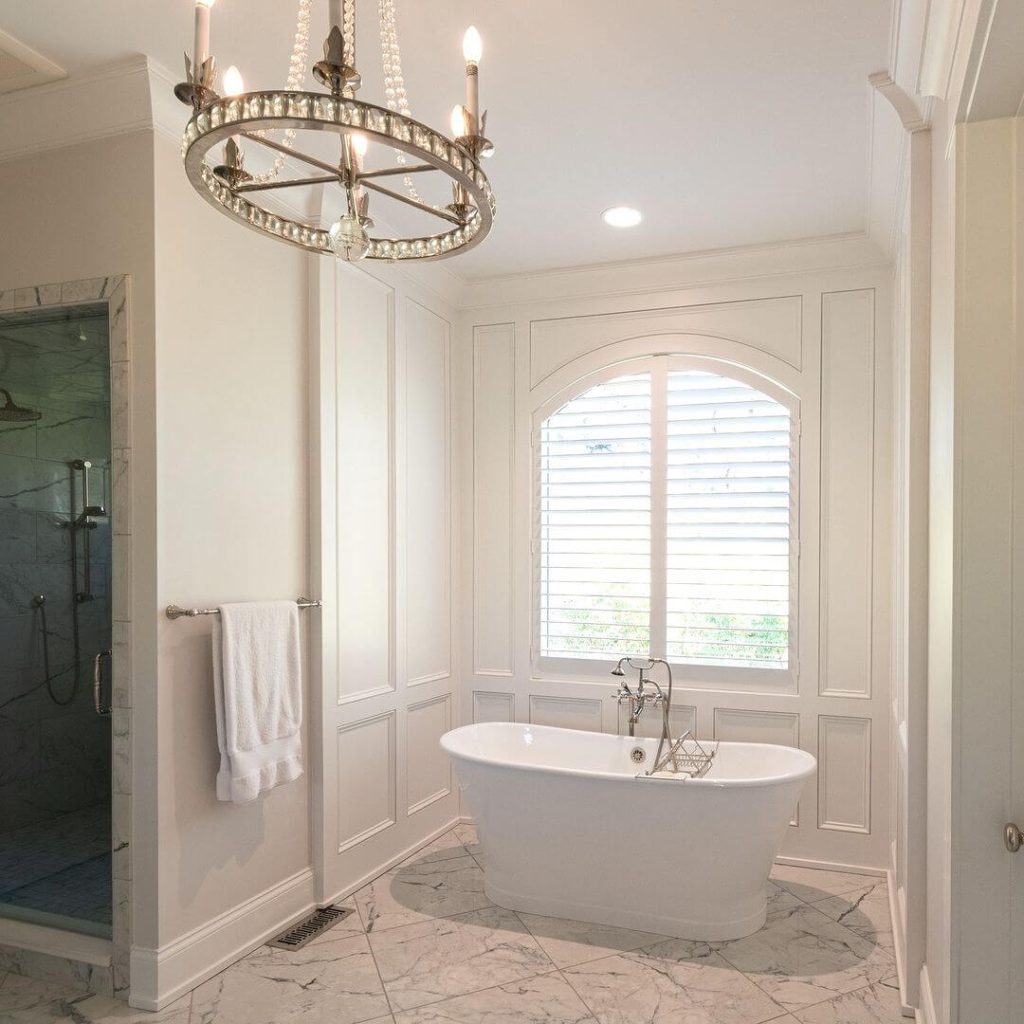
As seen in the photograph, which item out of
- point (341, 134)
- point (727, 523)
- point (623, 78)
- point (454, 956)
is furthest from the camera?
point (727, 523)

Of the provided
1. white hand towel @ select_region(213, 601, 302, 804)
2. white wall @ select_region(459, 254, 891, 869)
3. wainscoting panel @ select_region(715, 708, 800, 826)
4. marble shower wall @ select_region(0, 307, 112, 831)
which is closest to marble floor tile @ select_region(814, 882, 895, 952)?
white wall @ select_region(459, 254, 891, 869)

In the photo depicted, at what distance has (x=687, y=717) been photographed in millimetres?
4133

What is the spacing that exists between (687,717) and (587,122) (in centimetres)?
261

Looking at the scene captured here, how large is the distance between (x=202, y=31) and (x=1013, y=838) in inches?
82.5

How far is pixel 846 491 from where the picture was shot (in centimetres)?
393

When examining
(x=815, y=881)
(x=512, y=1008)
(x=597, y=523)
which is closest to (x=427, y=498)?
(x=597, y=523)

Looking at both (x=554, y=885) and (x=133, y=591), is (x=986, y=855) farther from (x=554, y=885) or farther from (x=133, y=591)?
(x=133, y=591)

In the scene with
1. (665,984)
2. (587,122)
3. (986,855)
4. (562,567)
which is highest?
(587,122)

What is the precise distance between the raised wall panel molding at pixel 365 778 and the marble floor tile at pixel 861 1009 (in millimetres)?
1802

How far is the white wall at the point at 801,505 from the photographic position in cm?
388

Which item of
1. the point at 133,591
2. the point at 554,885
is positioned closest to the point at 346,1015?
the point at 554,885

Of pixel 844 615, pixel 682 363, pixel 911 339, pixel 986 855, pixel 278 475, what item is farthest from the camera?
pixel 682 363

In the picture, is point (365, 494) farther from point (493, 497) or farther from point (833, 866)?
point (833, 866)

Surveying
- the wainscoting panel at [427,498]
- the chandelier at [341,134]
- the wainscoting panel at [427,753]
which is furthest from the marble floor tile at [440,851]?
the chandelier at [341,134]
